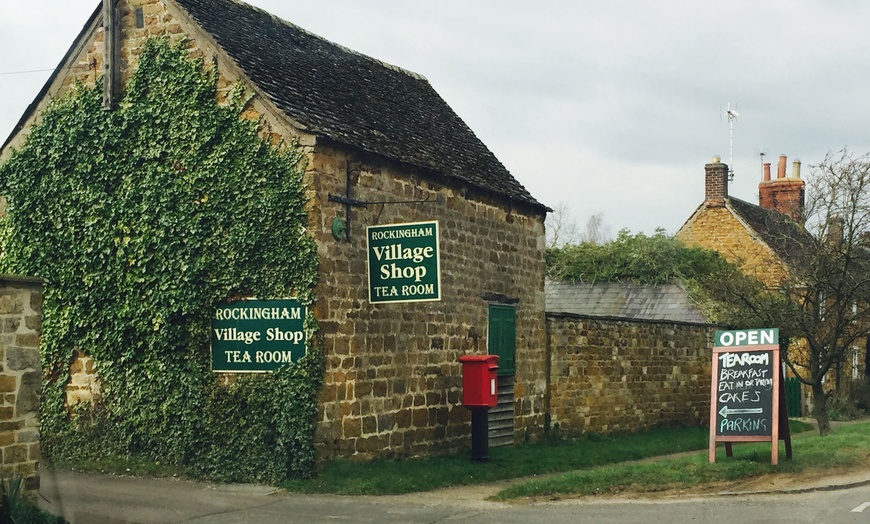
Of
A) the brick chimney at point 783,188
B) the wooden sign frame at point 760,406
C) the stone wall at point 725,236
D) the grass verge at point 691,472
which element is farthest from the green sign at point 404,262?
the brick chimney at point 783,188

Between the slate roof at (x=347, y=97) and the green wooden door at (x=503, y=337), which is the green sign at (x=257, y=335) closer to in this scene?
the slate roof at (x=347, y=97)

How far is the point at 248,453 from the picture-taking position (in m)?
13.8

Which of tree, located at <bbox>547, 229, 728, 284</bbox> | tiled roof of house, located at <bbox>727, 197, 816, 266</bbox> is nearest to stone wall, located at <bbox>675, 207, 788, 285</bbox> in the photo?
tiled roof of house, located at <bbox>727, 197, 816, 266</bbox>

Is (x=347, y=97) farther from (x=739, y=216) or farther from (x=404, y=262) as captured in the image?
(x=739, y=216)

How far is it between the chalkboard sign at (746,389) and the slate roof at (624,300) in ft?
46.0

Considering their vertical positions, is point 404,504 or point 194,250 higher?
point 194,250

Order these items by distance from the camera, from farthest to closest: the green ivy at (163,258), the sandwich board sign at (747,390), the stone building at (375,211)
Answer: the sandwich board sign at (747,390) < the stone building at (375,211) < the green ivy at (163,258)

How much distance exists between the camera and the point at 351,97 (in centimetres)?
1684

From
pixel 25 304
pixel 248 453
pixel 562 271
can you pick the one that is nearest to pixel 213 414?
pixel 248 453

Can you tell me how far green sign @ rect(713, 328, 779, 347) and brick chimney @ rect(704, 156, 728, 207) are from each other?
2358cm

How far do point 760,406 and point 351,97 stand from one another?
7852 mm

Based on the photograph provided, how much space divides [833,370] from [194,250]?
2673cm

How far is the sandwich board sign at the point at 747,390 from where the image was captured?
1475cm

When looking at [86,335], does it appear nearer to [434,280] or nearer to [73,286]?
[73,286]
